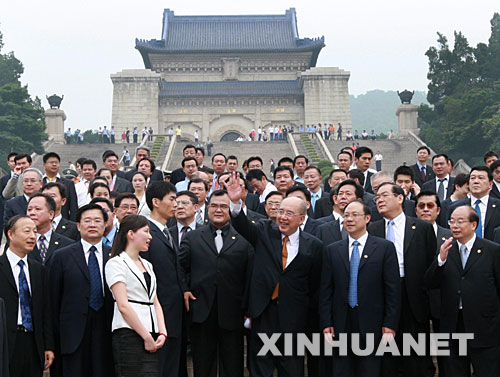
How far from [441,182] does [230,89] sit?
33325 mm

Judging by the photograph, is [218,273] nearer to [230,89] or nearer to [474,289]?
[474,289]

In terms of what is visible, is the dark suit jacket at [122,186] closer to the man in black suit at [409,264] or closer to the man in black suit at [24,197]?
the man in black suit at [24,197]

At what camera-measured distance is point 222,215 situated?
5988mm

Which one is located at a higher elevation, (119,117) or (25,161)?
(119,117)

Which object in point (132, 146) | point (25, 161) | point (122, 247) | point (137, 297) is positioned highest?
point (132, 146)

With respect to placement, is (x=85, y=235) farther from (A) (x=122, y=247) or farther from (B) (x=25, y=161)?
(B) (x=25, y=161)

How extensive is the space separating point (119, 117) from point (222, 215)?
3588 centimetres

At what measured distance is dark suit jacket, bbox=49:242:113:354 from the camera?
5.43 metres

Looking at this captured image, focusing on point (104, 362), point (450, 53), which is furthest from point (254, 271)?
point (450, 53)

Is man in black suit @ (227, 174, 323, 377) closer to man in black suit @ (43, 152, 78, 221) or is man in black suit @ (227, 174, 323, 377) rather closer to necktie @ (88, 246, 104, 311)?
necktie @ (88, 246, 104, 311)

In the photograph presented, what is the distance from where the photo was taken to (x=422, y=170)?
33.3ft

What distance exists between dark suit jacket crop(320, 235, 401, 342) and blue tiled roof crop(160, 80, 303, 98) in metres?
35.9

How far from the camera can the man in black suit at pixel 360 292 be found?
5.59 metres

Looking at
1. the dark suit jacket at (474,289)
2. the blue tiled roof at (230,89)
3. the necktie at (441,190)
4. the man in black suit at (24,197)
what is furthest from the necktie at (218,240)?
the blue tiled roof at (230,89)
